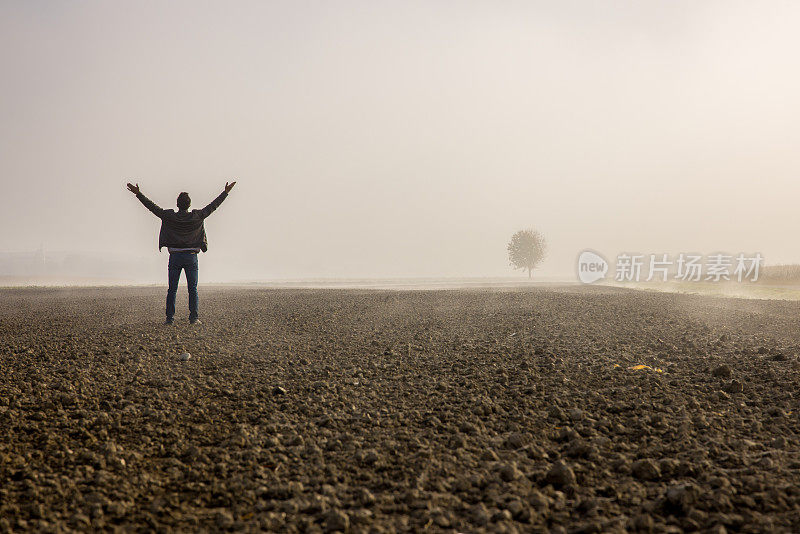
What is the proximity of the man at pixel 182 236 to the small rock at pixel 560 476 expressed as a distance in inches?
346

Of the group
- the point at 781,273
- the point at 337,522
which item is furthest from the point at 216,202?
the point at 781,273

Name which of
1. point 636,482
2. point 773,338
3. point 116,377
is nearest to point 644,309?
point 773,338

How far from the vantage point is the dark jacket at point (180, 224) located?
10281 mm

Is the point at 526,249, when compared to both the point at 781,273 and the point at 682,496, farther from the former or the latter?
the point at 682,496

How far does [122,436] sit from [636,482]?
3.99 m

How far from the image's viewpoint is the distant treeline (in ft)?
111

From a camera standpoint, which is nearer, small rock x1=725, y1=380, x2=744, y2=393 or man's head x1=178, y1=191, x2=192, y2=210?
small rock x1=725, y1=380, x2=744, y2=393

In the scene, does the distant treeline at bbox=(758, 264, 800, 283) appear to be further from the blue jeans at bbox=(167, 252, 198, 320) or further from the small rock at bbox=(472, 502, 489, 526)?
the small rock at bbox=(472, 502, 489, 526)

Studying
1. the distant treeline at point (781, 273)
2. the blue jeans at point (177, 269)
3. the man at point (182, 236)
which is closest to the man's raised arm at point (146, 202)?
the man at point (182, 236)

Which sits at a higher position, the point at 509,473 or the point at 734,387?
the point at 734,387

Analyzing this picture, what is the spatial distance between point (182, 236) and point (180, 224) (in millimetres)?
258

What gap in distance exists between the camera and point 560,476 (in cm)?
316

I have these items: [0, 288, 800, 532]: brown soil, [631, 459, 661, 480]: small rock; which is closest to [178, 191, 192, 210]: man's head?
[0, 288, 800, 532]: brown soil

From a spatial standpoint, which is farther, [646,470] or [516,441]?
[516,441]
